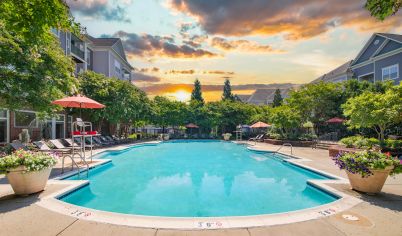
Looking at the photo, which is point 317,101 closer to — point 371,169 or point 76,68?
point 371,169

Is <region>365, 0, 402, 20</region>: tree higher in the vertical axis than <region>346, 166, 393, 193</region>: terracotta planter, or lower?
higher

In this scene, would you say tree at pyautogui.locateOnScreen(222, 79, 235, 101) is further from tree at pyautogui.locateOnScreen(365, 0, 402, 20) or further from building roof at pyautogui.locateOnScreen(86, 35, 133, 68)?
tree at pyautogui.locateOnScreen(365, 0, 402, 20)

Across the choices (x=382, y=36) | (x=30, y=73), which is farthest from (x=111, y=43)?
(x=382, y=36)

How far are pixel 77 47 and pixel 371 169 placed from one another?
28.0 metres

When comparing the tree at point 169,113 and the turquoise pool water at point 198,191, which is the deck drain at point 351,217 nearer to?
the turquoise pool water at point 198,191

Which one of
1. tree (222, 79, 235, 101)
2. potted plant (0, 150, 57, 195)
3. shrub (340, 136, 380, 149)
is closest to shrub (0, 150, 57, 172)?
potted plant (0, 150, 57, 195)

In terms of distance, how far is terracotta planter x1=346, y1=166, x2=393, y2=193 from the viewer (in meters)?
5.50

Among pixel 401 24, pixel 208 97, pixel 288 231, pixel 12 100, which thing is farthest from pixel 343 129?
pixel 208 97

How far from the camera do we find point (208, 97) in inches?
2616

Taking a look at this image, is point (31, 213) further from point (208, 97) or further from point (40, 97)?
point (208, 97)

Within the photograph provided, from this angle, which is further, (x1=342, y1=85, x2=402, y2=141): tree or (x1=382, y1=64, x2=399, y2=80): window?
(x1=382, y1=64, x2=399, y2=80): window

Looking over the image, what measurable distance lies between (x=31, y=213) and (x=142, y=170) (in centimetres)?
741

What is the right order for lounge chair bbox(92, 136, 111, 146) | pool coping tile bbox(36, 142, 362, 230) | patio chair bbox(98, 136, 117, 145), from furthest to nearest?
patio chair bbox(98, 136, 117, 145) → lounge chair bbox(92, 136, 111, 146) → pool coping tile bbox(36, 142, 362, 230)

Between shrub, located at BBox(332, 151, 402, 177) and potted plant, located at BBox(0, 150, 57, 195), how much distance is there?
24.2 ft
